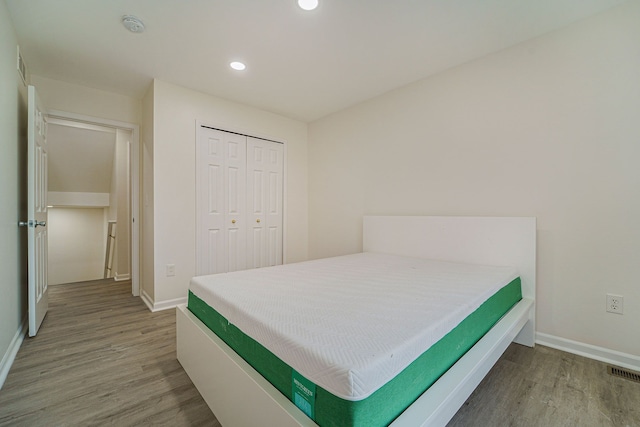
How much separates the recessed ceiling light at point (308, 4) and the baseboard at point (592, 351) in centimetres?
279

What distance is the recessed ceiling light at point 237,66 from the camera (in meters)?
2.41

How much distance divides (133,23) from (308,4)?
123 cm

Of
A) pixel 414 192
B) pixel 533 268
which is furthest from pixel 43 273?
pixel 533 268

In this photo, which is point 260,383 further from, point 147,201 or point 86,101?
point 86,101

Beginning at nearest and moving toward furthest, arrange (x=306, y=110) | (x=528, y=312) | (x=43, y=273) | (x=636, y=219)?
(x=636, y=219) → (x=528, y=312) → (x=43, y=273) → (x=306, y=110)

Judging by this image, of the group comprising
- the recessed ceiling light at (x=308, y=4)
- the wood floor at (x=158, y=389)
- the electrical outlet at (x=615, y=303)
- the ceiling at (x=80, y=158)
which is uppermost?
the recessed ceiling light at (x=308, y=4)

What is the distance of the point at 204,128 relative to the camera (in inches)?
118

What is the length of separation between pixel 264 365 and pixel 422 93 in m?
2.68

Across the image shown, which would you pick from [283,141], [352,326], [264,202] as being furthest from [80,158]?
[352,326]

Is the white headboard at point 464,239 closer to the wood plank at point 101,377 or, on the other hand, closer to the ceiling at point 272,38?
the ceiling at point 272,38

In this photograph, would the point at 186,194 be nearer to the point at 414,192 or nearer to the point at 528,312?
the point at 414,192

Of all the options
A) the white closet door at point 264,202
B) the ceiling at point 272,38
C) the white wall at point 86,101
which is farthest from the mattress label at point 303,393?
the white wall at point 86,101

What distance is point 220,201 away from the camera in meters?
3.13

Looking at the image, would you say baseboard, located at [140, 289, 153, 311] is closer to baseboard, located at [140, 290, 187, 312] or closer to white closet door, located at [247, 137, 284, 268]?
baseboard, located at [140, 290, 187, 312]
